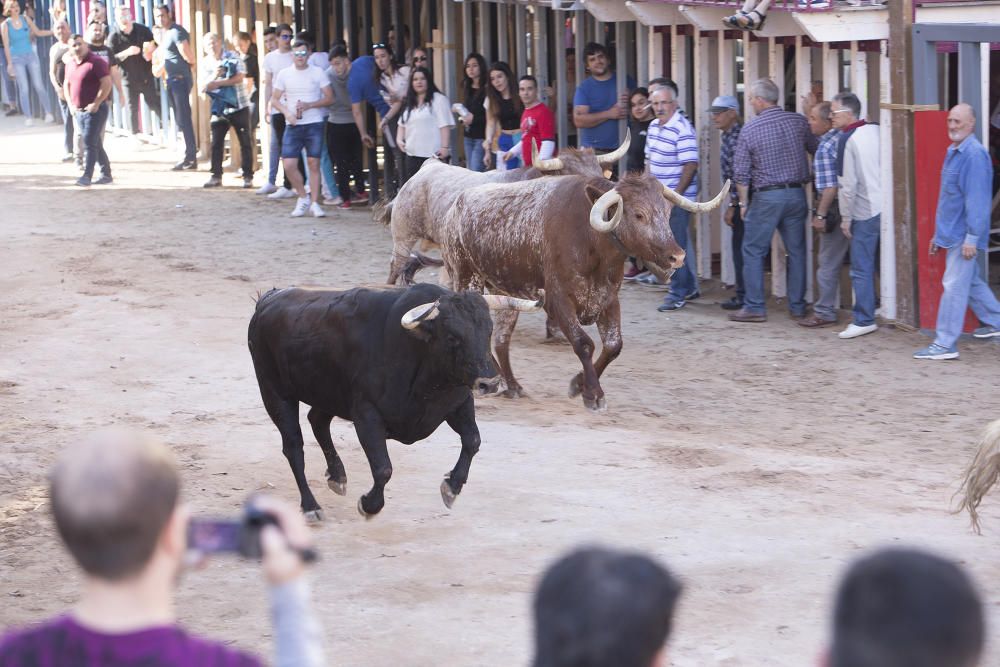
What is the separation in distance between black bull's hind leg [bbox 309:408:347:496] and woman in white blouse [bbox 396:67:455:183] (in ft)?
26.8

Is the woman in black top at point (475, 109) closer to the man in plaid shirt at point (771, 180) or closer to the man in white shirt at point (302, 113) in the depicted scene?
the man in white shirt at point (302, 113)

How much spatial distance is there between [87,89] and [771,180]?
Result: 35.1 feet

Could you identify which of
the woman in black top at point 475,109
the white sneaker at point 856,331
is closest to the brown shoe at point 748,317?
the white sneaker at point 856,331

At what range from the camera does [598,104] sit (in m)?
12.9

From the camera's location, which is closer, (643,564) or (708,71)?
(643,564)

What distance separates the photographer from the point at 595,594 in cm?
213

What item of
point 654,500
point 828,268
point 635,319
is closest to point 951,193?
point 828,268

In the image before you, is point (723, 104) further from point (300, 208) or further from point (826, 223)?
point (300, 208)

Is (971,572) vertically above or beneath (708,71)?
beneath

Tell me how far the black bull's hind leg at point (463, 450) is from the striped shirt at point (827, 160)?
15.9 ft

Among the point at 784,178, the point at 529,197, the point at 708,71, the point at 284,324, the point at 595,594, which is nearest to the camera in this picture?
the point at 595,594

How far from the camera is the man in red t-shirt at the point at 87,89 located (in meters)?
18.1

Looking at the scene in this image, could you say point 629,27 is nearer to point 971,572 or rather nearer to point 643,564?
point 971,572

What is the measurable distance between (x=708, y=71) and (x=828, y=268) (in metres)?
2.47
